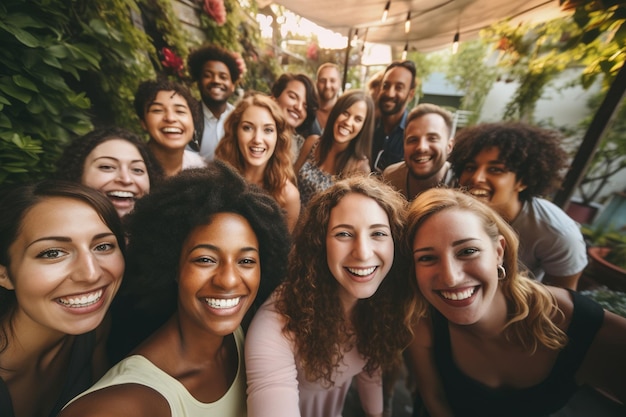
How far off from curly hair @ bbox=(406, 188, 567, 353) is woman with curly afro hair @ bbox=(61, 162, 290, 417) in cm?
100

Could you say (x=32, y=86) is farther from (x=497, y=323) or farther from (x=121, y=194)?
(x=497, y=323)

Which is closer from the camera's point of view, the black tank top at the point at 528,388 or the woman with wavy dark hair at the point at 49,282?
the woman with wavy dark hair at the point at 49,282

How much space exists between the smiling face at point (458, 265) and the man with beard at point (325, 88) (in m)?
3.53

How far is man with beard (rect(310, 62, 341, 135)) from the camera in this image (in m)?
4.62

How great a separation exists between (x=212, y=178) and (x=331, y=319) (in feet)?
3.98

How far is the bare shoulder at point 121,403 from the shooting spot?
3.20ft

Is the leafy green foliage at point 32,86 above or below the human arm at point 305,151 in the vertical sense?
above

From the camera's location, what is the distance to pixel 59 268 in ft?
3.99

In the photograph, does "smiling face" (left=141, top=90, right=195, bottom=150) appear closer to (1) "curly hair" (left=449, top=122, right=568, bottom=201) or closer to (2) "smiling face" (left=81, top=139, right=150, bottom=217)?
(2) "smiling face" (left=81, top=139, right=150, bottom=217)

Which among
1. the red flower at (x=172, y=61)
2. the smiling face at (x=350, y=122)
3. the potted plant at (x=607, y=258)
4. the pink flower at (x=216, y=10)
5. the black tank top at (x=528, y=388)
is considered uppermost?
the pink flower at (x=216, y=10)

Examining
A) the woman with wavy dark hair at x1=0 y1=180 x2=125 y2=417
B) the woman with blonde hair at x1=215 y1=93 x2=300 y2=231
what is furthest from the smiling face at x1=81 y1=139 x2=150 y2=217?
the woman with blonde hair at x1=215 y1=93 x2=300 y2=231

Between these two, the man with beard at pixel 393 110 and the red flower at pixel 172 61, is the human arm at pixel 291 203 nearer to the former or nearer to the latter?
the man with beard at pixel 393 110

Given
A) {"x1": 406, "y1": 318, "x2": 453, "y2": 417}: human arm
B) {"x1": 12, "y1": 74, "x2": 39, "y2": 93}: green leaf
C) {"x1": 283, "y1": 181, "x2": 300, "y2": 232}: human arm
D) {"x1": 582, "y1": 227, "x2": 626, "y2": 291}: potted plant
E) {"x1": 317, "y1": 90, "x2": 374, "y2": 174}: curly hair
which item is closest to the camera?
{"x1": 12, "y1": 74, "x2": 39, "y2": 93}: green leaf

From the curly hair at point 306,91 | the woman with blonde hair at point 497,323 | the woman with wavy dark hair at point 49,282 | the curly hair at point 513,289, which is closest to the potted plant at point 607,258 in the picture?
the woman with blonde hair at point 497,323
